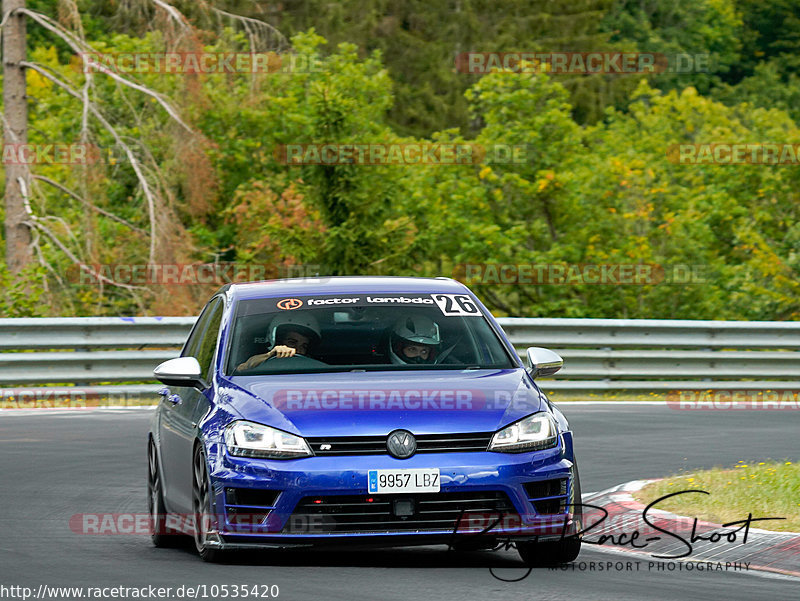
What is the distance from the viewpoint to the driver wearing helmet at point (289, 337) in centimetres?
902

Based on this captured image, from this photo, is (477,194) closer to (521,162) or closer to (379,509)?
(521,162)

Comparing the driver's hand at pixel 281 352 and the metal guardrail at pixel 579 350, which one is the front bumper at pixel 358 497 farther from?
the metal guardrail at pixel 579 350

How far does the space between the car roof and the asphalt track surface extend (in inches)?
59.8

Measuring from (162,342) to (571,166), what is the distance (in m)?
15.8

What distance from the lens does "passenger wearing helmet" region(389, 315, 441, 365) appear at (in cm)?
923

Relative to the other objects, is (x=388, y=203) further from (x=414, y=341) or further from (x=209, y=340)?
(x=414, y=341)

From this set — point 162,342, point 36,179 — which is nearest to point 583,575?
point 162,342

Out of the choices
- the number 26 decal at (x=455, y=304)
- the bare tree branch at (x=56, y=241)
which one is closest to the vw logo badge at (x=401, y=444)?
the number 26 decal at (x=455, y=304)

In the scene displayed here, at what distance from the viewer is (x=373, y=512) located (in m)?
7.88

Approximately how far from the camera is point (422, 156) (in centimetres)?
3422

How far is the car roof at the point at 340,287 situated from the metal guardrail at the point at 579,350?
912cm

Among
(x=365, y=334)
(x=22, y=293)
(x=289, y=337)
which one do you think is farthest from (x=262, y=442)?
(x=22, y=293)

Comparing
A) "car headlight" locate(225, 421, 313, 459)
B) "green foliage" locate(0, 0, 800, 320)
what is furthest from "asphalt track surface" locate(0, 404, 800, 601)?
→ "green foliage" locate(0, 0, 800, 320)

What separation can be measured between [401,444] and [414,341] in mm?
1510
